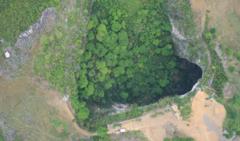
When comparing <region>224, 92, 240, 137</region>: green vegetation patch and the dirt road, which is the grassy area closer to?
the dirt road

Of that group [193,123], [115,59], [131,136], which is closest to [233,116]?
[193,123]

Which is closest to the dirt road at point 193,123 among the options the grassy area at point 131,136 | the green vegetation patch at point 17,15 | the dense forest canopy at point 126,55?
the grassy area at point 131,136

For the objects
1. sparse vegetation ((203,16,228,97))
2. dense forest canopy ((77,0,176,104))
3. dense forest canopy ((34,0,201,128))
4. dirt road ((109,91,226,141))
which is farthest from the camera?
dense forest canopy ((77,0,176,104))

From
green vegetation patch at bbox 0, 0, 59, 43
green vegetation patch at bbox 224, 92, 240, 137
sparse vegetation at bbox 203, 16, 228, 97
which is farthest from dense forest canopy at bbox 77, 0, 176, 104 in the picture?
green vegetation patch at bbox 224, 92, 240, 137

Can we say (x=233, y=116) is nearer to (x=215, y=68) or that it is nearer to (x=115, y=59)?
(x=215, y=68)

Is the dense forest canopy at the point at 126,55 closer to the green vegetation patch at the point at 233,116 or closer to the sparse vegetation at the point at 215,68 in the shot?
the sparse vegetation at the point at 215,68

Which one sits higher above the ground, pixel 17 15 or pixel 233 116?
pixel 17 15
